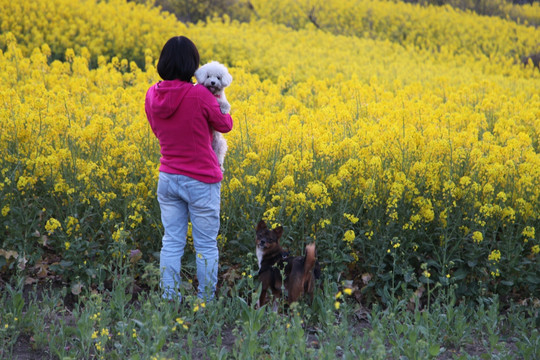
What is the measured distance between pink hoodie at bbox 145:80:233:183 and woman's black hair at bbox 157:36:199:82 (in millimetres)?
65

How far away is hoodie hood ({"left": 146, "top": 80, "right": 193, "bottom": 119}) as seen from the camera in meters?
3.90

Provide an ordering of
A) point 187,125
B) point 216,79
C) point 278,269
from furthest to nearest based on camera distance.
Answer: point 278,269, point 187,125, point 216,79

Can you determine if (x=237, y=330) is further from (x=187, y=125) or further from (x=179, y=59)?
(x=179, y=59)

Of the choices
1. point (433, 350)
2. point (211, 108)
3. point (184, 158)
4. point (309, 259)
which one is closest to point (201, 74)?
point (211, 108)

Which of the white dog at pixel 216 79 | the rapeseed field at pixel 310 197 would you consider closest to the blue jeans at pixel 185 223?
the rapeseed field at pixel 310 197

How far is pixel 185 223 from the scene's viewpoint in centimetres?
424

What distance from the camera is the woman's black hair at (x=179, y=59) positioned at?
12.7 ft

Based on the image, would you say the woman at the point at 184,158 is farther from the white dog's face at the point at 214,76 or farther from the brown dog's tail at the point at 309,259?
the brown dog's tail at the point at 309,259

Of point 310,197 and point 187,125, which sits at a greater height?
point 187,125

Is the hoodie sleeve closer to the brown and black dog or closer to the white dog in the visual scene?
the white dog

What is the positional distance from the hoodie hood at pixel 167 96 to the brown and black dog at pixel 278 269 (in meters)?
0.98

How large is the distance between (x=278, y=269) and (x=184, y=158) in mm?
1018

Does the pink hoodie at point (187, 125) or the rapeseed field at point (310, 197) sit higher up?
the pink hoodie at point (187, 125)

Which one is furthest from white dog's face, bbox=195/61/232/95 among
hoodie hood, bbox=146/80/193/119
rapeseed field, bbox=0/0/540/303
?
rapeseed field, bbox=0/0/540/303
